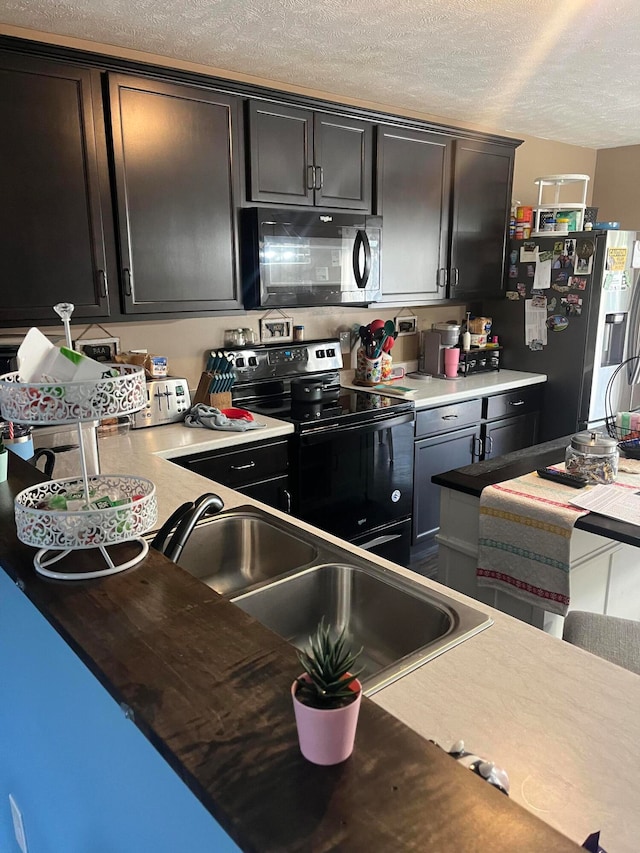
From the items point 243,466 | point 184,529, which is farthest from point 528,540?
point 243,466

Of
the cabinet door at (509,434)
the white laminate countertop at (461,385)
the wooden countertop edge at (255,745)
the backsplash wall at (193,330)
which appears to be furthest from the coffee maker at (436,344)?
the wooden countertop edge at (255,745)

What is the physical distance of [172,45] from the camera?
2654 millimetres

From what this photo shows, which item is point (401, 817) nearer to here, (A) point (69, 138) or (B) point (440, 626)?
(B) point (440, 626)

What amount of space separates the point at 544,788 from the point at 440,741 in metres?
0.14

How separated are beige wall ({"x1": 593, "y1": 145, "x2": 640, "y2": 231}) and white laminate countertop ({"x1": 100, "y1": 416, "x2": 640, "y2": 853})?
4.61 metres

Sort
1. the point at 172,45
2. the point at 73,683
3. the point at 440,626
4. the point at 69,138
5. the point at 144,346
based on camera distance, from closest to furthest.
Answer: the point at 73,683, the point at 440,626, the point at 69,138, the point at 172,45, the point at 144,346

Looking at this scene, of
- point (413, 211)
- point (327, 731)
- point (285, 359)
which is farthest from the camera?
point (413, 211)

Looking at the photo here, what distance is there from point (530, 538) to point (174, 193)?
198 cm

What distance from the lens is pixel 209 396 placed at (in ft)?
10.4

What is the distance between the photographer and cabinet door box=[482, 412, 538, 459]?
12.9 feet

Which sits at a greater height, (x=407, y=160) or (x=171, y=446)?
(x=407, y=160)

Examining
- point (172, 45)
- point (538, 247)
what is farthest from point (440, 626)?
point (538, 247)

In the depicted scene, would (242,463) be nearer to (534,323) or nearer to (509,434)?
(509,434)

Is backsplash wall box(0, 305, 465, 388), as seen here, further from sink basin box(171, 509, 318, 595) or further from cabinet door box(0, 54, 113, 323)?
sink basin box(171, 509, 318, 595)
